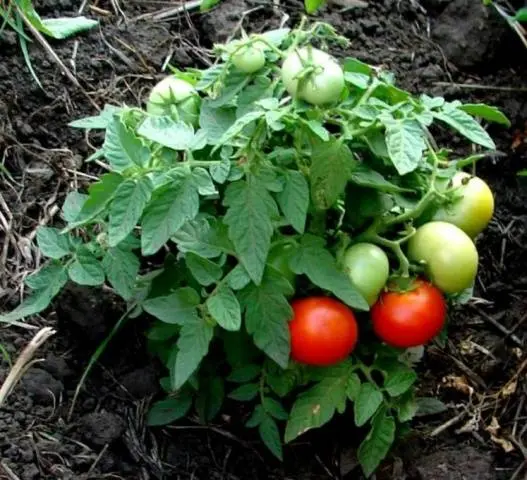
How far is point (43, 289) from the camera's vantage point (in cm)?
187

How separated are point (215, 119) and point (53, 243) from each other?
33cm

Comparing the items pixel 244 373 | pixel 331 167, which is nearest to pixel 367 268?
pixel 331 167

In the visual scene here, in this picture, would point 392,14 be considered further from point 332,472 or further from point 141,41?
point 332,472

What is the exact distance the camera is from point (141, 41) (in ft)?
8.38

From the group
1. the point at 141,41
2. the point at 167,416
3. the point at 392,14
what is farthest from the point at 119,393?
the point at 392,14

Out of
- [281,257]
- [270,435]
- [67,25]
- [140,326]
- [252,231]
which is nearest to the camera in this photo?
[252,231]

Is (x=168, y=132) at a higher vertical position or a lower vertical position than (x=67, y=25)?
higher

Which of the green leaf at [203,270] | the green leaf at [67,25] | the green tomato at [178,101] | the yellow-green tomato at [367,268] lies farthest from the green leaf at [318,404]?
the green leaf at [67,25]

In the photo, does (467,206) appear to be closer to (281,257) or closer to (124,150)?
(281,257)

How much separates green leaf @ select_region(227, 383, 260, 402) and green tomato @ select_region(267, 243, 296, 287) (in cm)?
22

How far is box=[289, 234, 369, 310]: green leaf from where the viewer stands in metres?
1.79

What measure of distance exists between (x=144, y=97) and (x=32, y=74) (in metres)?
0.24

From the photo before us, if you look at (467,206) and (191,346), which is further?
(467,206)

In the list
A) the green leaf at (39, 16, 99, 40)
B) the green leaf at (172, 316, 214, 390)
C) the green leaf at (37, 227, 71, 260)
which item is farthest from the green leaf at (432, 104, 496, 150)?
the green leaf at (39, 16, 99, 40)
